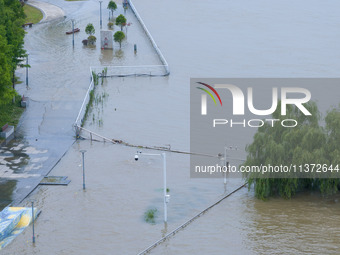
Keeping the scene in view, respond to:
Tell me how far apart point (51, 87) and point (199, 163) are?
25.2 metres

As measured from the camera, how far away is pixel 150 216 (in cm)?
5209

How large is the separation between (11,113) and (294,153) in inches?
1185

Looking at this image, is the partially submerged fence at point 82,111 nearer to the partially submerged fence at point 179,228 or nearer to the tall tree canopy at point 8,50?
the tall tree canopy at point 8,50

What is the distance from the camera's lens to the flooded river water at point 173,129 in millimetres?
49656

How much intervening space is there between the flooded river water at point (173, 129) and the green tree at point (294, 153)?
98 centimetres

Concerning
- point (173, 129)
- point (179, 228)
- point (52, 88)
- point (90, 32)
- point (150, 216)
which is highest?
point (90, 32)

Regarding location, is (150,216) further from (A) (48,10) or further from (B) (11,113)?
(A) (48,10)

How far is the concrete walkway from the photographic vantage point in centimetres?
11494

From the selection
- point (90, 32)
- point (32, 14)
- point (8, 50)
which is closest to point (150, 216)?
point (8, 50)

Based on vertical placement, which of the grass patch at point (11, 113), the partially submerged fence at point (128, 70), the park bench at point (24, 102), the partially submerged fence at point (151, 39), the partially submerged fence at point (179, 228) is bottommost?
the partially submerged fence at point (179, 228)

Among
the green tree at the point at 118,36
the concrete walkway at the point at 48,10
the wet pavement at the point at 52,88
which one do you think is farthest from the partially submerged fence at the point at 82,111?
the concrete walkway at the point at 48,10

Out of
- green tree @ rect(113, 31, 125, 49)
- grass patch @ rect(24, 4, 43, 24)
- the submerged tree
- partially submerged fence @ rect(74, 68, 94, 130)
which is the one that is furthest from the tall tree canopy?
grass patch @ rect(24, 4, 43, 24)

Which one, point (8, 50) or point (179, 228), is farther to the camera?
point (8, 50)

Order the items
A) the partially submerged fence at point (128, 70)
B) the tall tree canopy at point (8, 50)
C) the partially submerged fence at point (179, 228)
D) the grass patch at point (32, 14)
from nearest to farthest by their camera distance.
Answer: the partially submerged fence at point (179, 228) < the tall tree canopy at point (8, 50) < the partially submerged fence at point (128, 70) < the grass patch at point (32, 14)
